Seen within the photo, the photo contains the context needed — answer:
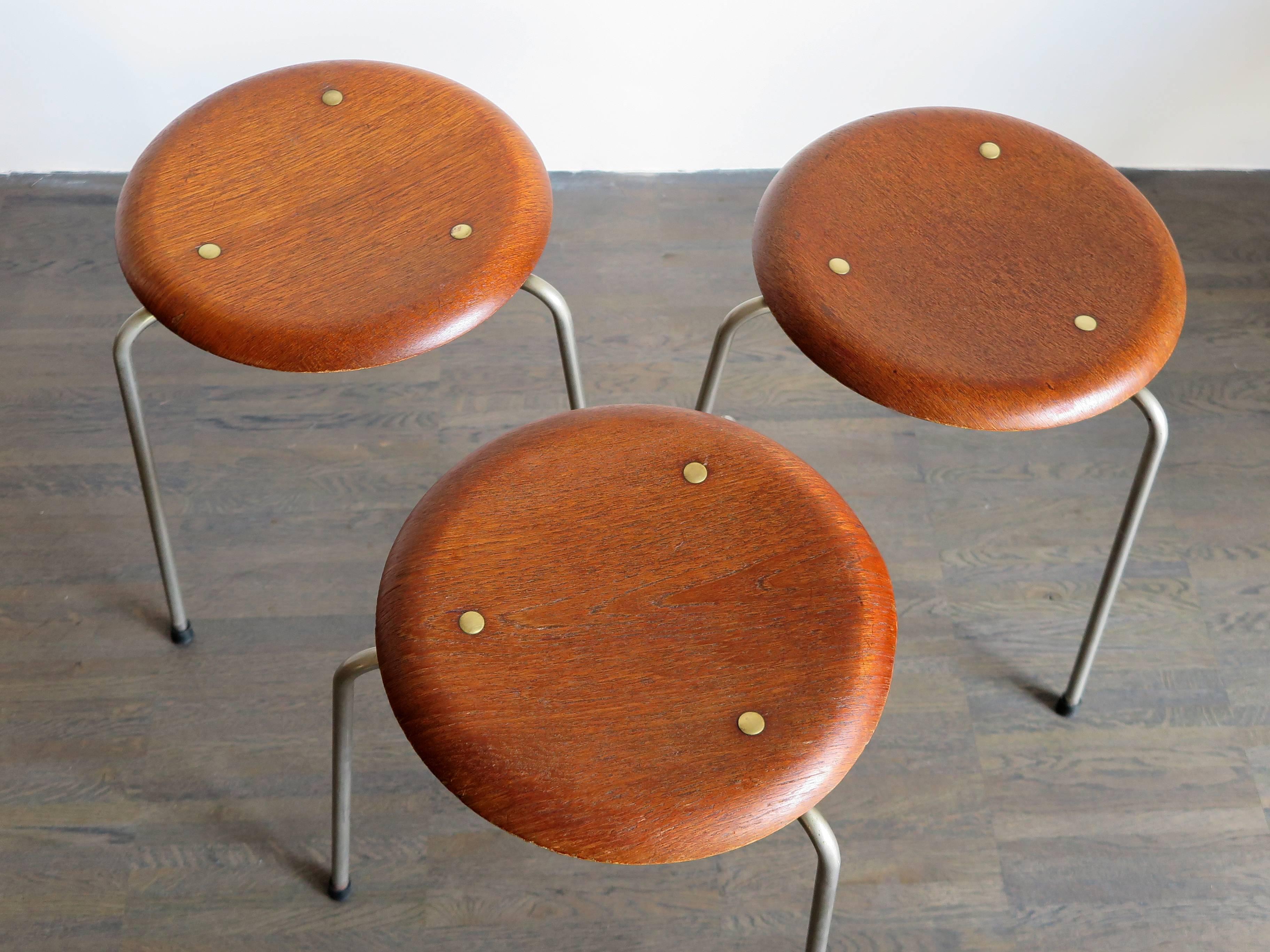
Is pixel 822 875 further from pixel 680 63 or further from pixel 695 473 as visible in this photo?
pixel 680 63

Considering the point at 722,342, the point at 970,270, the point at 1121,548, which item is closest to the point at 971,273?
the point at 970,270

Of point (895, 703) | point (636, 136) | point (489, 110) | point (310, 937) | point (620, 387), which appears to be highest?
point (489, 110)

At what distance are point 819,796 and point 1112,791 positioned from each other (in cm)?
66

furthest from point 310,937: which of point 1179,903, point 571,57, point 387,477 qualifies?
point 571,57

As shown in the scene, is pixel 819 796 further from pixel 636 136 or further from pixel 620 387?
pixel 636 136

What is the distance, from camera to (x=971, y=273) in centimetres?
93

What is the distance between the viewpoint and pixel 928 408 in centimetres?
87

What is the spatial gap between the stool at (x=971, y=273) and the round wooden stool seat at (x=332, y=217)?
245mm

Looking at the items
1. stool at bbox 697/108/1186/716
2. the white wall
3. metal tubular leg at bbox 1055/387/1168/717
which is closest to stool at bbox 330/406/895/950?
stool at bbox 697/108/1186/716

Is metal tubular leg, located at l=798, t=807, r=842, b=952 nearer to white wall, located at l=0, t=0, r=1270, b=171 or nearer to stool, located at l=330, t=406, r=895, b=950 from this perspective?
stool, located at l=330, t=406, r=895, b=950

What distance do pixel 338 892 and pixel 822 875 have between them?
0.58 meters

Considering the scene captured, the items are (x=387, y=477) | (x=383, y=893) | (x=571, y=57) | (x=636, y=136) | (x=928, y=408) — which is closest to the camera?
(x=928, y=408)

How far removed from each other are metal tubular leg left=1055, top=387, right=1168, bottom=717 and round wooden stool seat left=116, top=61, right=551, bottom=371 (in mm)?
581

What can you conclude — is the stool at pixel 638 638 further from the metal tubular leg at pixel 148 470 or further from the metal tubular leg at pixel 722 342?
the metal tubular leg at pixel 148 470
